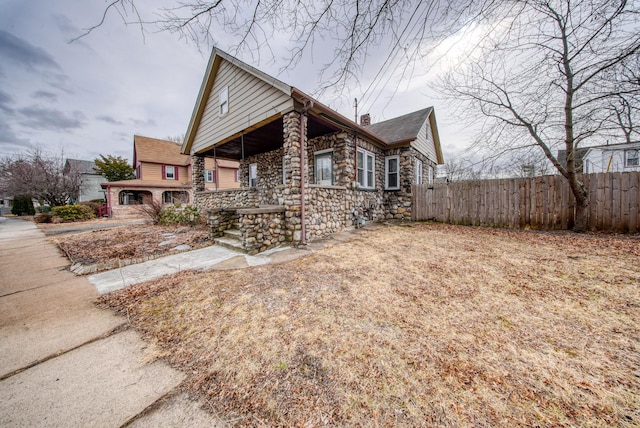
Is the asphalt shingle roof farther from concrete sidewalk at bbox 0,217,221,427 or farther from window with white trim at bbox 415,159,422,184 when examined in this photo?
concrete sidewalk at bbox 0,217,221,427

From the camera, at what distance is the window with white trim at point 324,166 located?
8.00 meters

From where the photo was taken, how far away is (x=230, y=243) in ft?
17.4

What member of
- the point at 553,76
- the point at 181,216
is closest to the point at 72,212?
the point at 181,216

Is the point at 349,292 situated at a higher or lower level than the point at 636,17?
lower

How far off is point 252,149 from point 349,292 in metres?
9.07

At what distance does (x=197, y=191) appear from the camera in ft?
34.4

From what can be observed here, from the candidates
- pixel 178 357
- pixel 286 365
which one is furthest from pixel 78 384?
pixel 286 365

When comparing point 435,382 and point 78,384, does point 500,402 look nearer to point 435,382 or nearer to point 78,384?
point 435,382

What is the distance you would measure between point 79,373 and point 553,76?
9037mm

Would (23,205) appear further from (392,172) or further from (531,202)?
(531,202)

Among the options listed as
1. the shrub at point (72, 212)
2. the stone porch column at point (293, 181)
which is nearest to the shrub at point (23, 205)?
the shrub at point (72, 212)

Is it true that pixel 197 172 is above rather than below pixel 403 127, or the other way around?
below

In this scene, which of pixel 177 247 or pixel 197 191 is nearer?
pixel 177 247

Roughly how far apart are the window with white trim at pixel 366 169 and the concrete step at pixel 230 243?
16.0 ft
